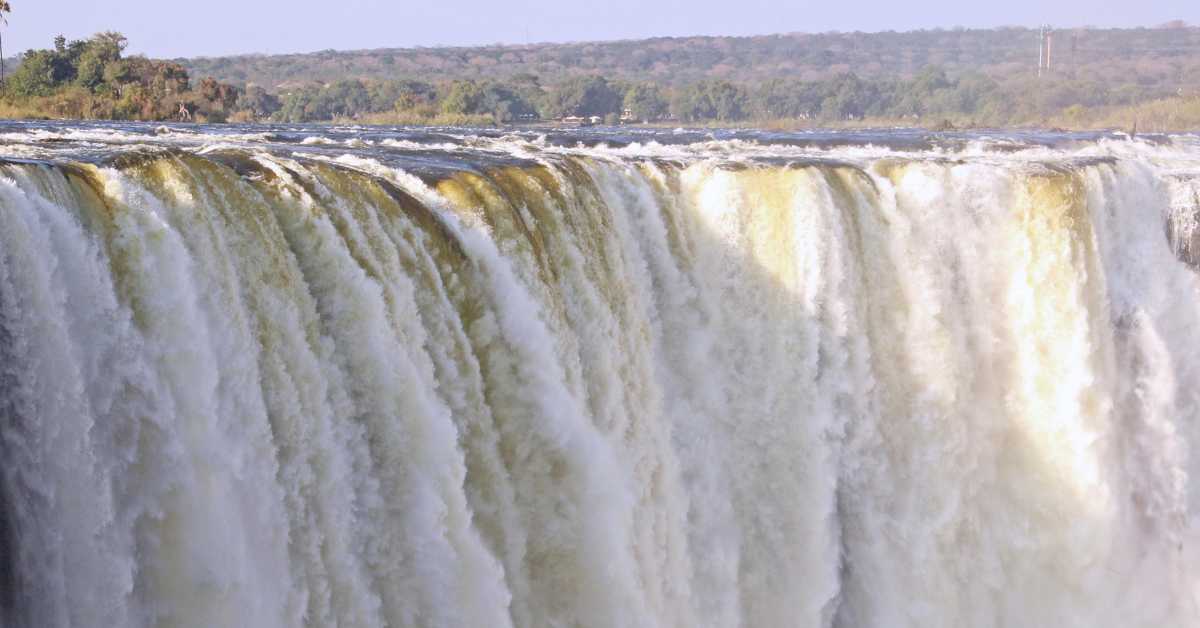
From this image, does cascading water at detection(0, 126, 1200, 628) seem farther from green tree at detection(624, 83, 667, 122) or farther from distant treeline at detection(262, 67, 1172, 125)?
green tree at detection(624, 83, 667, 122)

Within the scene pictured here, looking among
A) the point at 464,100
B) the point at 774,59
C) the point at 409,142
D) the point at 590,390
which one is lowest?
the point at 774,59

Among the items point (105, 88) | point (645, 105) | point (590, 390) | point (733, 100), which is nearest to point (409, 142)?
point (590, 390)

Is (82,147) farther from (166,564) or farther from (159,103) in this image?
(159,103)

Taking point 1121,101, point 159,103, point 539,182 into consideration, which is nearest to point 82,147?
point 539,182

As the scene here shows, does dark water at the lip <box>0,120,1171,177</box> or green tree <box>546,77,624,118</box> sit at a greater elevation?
dark water at the lip <box>0,120,1171,177</box>

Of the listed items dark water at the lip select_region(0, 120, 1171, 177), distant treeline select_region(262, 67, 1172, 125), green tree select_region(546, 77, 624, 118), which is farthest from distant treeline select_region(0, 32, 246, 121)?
green tree select_region(546, 77, 624, 118)

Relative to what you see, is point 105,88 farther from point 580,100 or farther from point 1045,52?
point 1045,52
